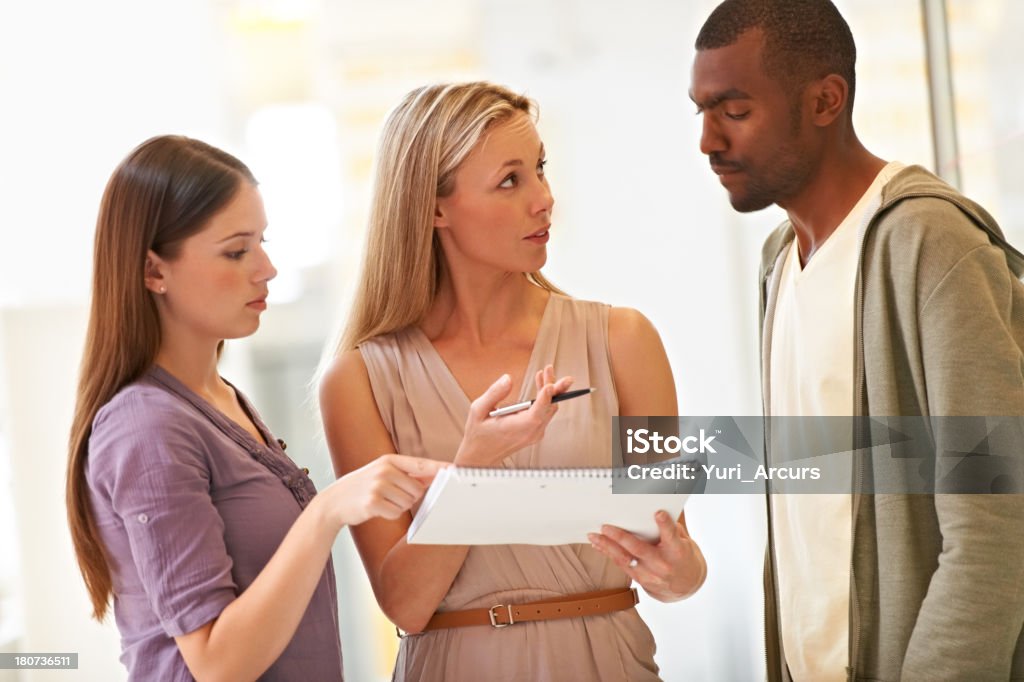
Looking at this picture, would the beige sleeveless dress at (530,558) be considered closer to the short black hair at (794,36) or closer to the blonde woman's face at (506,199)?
the blonde woman's face at (506,199)

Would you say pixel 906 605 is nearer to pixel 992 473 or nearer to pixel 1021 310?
pixel 992 473

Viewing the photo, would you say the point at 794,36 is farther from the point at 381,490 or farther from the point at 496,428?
the point at 381,490

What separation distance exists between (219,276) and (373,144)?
1379 millimetres

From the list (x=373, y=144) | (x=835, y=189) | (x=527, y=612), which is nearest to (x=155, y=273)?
(x=527, y=612)

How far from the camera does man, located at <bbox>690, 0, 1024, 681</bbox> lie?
1.24 m

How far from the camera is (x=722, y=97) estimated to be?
1.50 m

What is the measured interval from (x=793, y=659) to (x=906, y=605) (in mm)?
259

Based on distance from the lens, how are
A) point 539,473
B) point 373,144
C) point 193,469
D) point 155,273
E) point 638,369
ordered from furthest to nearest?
point 373,144 < point 638,369 < point 155,273 < point 193,469 < point 539,473

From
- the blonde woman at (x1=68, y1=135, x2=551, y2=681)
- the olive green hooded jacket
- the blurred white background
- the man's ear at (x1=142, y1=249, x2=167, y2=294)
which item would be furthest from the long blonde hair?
the blurred white background

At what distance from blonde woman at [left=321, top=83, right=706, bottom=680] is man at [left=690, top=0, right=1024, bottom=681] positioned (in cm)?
20

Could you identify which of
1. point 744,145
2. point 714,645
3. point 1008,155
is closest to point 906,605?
point 744,145

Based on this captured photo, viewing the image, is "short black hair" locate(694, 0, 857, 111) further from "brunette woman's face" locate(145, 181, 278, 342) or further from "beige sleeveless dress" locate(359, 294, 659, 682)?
"brunette woman's face" locate(145, 181, 278, 342)

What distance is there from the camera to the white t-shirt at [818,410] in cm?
143

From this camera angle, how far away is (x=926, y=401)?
4.28 ft
